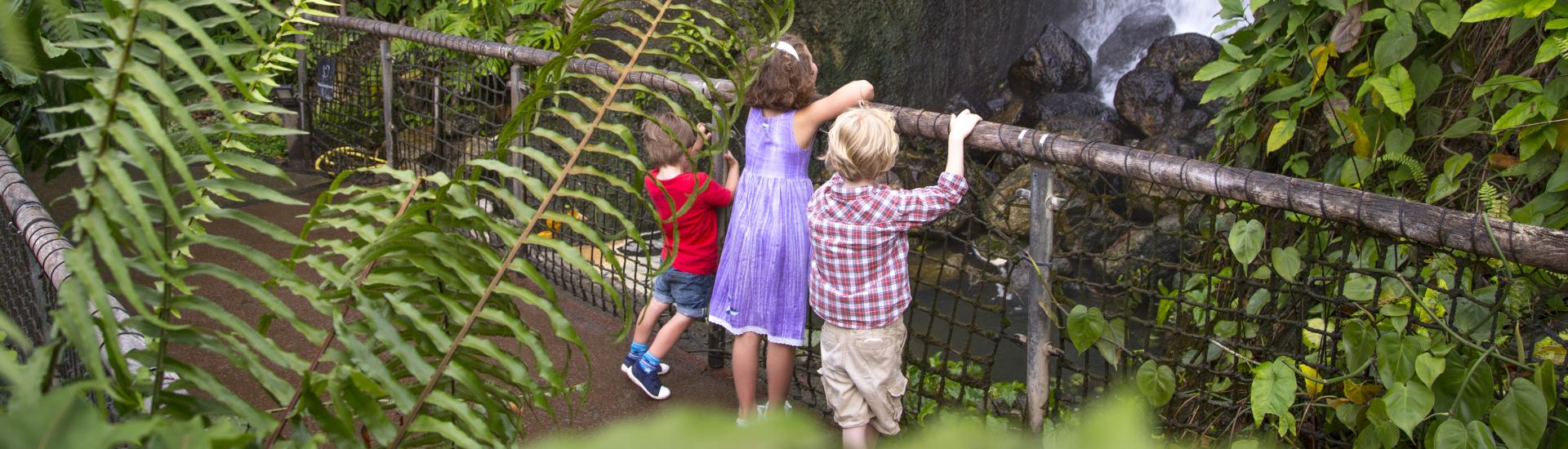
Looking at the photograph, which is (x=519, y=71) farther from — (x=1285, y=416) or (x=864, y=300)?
(x=1285, y=416)

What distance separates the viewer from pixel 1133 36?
1097 cm

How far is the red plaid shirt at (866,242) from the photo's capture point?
9.65 feet

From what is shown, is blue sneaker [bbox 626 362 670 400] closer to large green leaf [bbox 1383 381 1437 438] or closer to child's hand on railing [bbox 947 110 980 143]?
child's hand on railing [bbox 947 110 980 143]

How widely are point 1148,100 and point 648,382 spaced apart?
720cm

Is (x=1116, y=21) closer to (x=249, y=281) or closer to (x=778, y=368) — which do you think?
(x=778, y=368)

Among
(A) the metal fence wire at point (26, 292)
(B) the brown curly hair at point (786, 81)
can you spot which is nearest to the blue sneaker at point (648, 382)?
(B) the brown curly hair at point (786, 81)

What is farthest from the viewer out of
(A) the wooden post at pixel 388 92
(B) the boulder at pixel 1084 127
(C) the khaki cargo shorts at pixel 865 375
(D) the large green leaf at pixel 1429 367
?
(B) the boulder at pixel 1084 127

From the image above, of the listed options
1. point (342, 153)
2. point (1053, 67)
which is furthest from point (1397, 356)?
point (1053, 67)

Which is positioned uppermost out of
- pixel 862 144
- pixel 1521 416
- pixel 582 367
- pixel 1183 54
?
pixel 862 144

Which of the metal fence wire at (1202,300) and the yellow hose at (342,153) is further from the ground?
the metal fence wire at (1202,300)

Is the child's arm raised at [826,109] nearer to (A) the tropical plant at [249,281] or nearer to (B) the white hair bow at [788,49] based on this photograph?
(B) the white hair bow at [788,49]

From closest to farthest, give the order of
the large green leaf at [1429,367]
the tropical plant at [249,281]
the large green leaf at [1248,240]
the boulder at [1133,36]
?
the tropical plant at [249,281]
the large green leaf at [1429,367]
the large green leaf at [1248,240]
the boulder at [1133,36]

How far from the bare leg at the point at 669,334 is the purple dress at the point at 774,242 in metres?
0.30

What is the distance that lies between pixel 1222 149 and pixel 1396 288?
1.40 m
